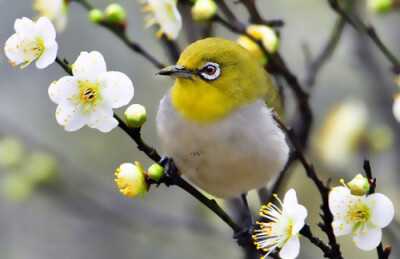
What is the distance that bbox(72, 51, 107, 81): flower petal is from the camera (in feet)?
5.60

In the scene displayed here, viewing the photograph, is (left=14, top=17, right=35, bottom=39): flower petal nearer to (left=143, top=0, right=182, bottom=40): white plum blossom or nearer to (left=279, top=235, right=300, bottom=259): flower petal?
(left=143, top=0, right=182, bottom=40): white plum blossom

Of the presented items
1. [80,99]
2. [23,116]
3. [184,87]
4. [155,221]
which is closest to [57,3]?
[184,87]

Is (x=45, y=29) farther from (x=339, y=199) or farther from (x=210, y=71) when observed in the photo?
(x=339, y=199)

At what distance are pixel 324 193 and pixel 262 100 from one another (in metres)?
1.08

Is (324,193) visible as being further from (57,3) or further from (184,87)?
(57,3)

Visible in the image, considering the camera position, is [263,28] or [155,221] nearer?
[263,28]

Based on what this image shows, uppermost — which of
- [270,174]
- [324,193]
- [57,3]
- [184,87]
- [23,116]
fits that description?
[23,116]

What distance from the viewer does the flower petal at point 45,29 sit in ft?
5.59

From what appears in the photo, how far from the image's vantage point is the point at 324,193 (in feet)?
4.90

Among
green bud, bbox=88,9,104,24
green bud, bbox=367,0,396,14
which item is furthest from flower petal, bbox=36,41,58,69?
green bud, bbox=367,0,396,14

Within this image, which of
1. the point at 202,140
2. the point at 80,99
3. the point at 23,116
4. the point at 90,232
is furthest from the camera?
the point at 23,116

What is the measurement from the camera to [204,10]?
2281 mm

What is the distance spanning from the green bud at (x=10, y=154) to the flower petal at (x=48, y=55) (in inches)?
63.8

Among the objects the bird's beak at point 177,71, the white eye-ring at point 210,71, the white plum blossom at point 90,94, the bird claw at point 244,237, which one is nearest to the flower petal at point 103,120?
the white plum blossom at point 90,94
